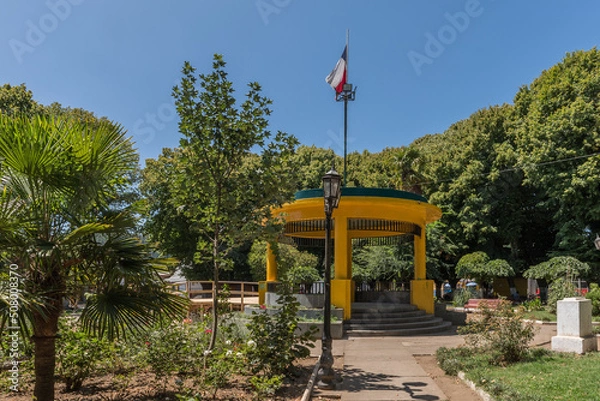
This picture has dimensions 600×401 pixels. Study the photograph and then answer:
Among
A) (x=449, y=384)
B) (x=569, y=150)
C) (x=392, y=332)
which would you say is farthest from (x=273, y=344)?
(x=569, y=150)

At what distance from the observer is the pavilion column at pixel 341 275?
14.4 meters

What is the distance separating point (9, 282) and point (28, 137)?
167 centimetres

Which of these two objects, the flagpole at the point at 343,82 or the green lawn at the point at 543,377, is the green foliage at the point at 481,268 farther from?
the green lawn at the point at 543,377

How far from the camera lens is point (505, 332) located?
8.38 meters

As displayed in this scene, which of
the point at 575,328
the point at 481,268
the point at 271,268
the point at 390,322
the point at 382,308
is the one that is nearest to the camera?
the point at 575,328

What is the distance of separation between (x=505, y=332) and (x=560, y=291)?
12305 mm

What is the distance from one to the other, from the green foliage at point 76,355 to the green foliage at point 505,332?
690 centimetres

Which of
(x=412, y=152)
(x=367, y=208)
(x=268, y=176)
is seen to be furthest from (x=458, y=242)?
(x=268, y=176)

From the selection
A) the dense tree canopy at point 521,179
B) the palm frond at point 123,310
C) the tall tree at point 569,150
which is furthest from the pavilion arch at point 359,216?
the tall tree at point 569,150

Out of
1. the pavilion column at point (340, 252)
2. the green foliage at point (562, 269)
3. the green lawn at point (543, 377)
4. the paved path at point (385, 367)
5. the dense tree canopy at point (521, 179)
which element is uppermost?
the dense tree canopy at point (521, 179)

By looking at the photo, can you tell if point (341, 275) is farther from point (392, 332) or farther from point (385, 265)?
point (385, 265)

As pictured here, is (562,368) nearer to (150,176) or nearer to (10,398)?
(10,398)

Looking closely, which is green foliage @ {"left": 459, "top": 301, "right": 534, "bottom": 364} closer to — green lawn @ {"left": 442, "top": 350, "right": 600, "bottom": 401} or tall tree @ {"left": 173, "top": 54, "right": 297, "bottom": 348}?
green lawn @ {"left": 442, "top": 350, "right": 600, "bottom": 401}

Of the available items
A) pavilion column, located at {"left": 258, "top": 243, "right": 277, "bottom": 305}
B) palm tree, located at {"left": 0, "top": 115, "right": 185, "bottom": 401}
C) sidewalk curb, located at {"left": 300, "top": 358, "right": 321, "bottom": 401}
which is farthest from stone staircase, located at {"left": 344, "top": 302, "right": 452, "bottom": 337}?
palm tree, located at {"left": 0, "top": 115, "right": 185, "bottom": 401}
